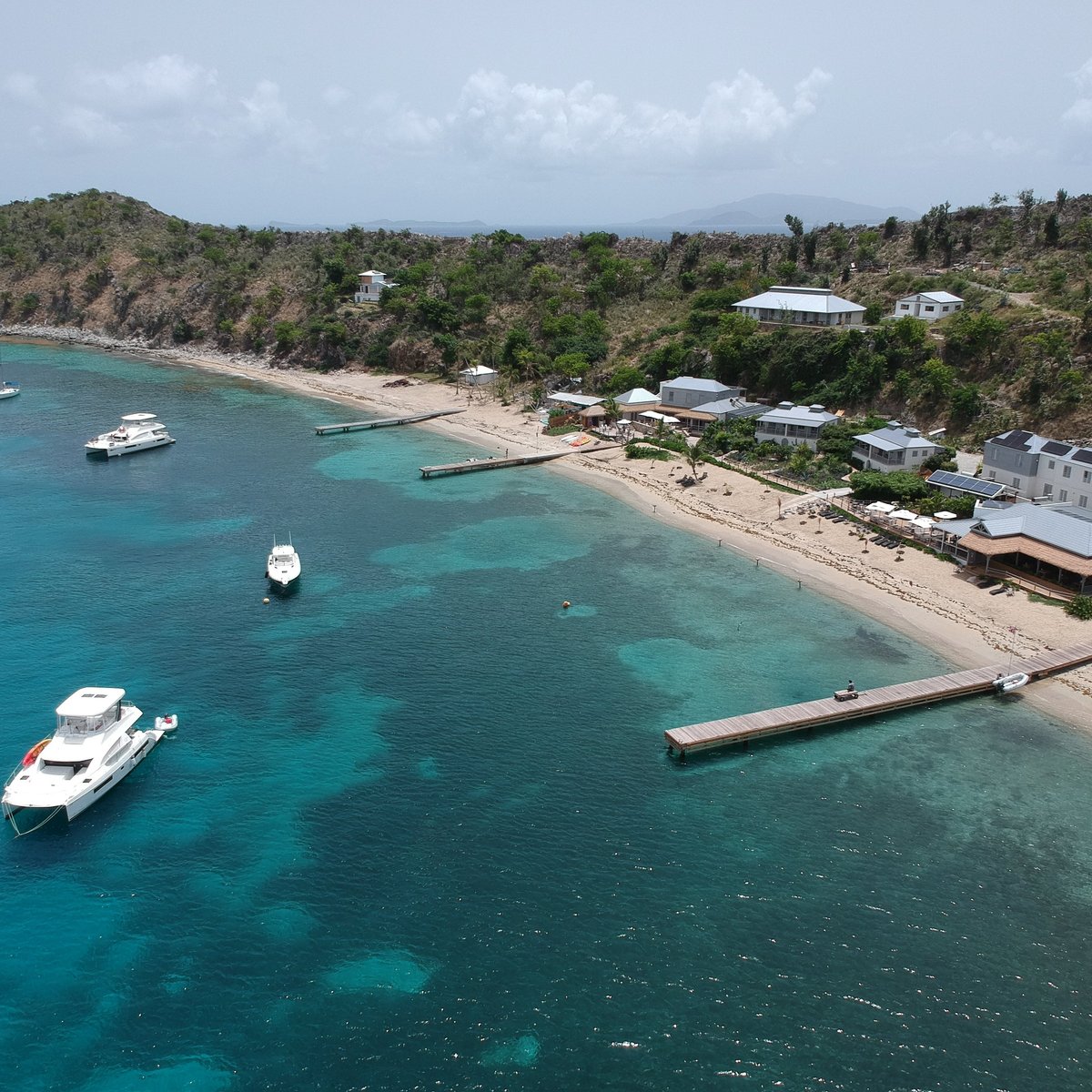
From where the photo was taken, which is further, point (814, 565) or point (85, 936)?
point (814, 565)

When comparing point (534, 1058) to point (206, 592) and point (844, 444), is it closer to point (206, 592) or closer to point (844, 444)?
point (206, 592)

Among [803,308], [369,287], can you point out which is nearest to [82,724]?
[803,308]

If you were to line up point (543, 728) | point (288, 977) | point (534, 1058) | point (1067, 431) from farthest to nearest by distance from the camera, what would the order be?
1. point (1067, 431)
2. point (543, 728)
3. point (288, 977)
4. point (534, 1058)

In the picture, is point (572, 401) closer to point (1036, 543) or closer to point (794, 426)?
point (794, 426)

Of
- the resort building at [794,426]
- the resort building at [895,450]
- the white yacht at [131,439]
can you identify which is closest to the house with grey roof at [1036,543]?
the resort building at [895,450]

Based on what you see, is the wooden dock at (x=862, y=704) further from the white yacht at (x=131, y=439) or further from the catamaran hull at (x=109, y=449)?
the white yacht at (x=131, y=439)

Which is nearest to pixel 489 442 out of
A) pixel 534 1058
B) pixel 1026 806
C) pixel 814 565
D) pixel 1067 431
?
pixel 814 565
